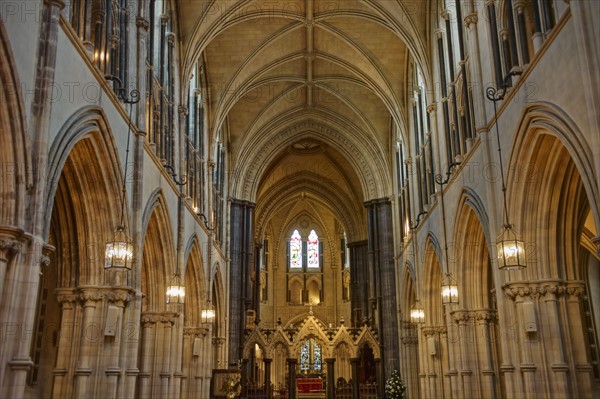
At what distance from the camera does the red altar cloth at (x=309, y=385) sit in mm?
33906

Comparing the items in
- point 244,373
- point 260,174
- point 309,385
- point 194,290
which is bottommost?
→ point 309,385

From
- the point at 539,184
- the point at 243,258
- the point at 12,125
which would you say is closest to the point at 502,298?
the point at 539,184

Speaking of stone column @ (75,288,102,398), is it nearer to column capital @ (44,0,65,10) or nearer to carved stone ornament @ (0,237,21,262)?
carved stone ornament @ (0,237,21,262)

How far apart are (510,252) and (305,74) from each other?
21.3 m

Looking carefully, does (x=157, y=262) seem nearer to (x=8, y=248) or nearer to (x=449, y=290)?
(x=449, y=290)

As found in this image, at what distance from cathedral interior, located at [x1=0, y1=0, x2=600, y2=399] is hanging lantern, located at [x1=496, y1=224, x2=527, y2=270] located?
0.04 metres

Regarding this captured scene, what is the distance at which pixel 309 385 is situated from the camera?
33969mm

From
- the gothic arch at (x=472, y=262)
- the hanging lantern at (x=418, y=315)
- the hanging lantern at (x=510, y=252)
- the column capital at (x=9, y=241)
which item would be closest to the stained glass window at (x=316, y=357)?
the hanging lantern at (x=418, y=315)

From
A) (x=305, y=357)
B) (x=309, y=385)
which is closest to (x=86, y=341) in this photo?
(x=309, y=385)

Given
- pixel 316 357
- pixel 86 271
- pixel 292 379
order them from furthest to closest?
pixel 316 357, pixel 292 379, pixel 86 271

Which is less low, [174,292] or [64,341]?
[174,292]

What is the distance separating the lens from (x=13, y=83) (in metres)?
9.88

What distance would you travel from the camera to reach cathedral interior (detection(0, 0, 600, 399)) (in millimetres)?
11336

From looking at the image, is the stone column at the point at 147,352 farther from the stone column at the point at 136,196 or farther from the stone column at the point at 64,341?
the stone column at the point at 64,341
